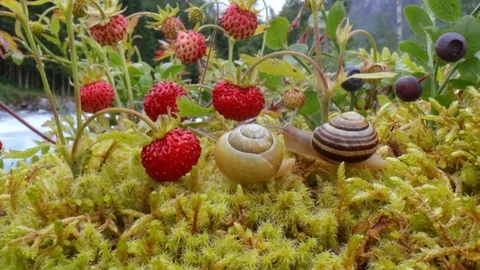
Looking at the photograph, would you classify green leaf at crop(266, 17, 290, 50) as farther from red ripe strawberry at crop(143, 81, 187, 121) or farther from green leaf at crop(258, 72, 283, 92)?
red ripe strawberry at crop(143, 81, 187, 121)

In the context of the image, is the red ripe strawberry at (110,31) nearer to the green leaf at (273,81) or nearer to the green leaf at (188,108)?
the green leaf at (188,108)

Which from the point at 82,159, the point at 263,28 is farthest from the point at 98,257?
the point at 263,28

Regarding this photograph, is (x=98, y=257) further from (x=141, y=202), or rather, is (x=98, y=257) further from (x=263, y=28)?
(x=263, y=28)

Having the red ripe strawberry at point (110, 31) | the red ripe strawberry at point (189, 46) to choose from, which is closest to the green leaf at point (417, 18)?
the red ripe strawberry at point (189, 46)

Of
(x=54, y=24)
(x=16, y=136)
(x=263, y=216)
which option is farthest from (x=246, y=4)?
(x=16, y=136)

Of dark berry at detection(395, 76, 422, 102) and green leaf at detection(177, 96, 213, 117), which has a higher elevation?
dark berry at detection(395, 76, 422, 102)

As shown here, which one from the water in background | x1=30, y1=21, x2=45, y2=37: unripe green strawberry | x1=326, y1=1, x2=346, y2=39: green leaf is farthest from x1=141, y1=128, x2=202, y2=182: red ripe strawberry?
the water in background
